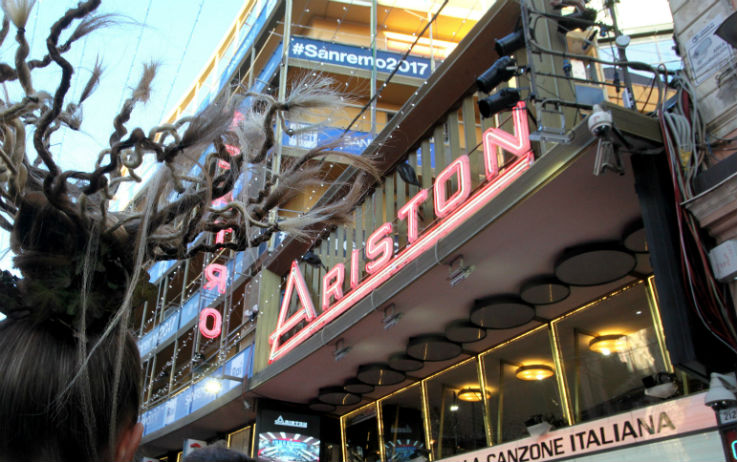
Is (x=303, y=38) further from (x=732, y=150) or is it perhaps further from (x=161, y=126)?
(x=161, y=126)

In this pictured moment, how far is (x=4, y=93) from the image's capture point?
179 cm

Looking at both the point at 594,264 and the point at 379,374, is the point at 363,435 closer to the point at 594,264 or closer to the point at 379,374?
the point at 379,374

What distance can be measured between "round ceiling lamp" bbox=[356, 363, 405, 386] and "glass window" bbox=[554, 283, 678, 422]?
3.17 m

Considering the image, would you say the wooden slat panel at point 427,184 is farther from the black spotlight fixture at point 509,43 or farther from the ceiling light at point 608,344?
the black spotlight fixture at point 509,43

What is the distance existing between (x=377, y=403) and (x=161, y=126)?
34.9ft

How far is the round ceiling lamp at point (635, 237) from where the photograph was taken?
251 inches

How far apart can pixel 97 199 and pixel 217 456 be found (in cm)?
79

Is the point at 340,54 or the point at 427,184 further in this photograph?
the point at 340,54

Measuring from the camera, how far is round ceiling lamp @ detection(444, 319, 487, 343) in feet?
28.6

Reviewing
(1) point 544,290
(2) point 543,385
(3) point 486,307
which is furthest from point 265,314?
(1) point 544,290

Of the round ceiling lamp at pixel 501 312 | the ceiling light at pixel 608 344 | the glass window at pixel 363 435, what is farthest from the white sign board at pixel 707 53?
the glass window at pixel 363 435

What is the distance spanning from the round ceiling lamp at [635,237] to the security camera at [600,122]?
5.89ft

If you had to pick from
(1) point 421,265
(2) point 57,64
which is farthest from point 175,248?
(1) point 421,265

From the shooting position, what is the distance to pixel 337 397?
38.3 ft
